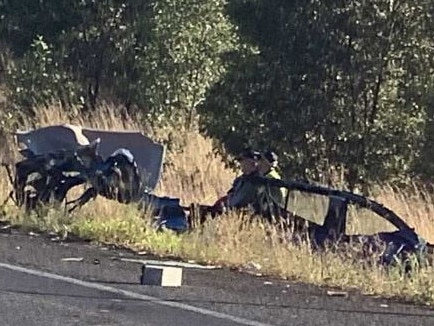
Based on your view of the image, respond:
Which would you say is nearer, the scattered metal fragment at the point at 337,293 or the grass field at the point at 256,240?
the scattered metal fragment at the point at 337,293

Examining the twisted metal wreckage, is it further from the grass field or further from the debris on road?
the debris on road

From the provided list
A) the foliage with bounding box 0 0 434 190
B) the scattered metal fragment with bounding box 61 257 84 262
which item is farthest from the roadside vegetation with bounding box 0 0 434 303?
the scattered metal fragment with bounding box 61 257 84 262

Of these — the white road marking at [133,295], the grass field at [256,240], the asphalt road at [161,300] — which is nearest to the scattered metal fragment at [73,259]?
the asphalt road at [161,300]

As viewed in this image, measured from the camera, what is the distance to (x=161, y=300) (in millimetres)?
9789

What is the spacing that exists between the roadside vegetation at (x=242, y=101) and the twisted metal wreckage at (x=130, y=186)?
0.59 ft

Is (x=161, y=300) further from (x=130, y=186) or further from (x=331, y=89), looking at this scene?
(x=331, y=89)

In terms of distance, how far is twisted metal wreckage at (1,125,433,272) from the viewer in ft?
42.2

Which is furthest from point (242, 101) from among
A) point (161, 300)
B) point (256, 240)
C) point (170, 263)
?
point (161, 300)

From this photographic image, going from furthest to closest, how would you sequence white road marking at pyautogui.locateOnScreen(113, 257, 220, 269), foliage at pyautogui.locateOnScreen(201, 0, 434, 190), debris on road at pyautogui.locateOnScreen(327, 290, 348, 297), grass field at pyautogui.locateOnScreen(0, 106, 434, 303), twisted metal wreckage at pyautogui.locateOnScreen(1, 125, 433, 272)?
1. foliage at pyautogui.locateOnScreen(201, 0, 434, 190)
2. twisted metal wreckage at pyautogui.locateOnScreen(1, 125, 433, 272)
3. white road marking at pyautogui.locateOnScreen(113, 257, 220, 269)
4. grass field at pyautogui.locateOnScreen(0, 106, 434, 303)
5. debris on road at pyautogui.locateOnScreen(327, 290, 348, 297)

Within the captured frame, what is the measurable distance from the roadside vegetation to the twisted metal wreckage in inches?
7.0

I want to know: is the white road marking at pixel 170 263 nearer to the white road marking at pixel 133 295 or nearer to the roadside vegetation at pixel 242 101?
the roadside vegetation at pixel 242 101

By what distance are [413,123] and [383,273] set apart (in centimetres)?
762

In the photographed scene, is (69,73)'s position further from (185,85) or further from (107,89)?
(185,85)

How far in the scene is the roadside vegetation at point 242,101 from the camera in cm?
1309
